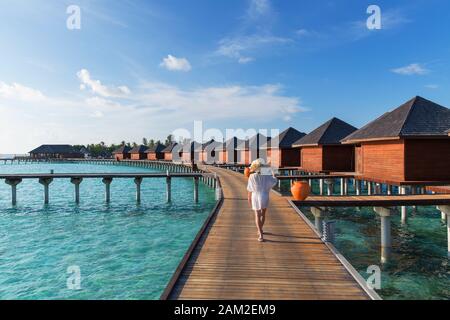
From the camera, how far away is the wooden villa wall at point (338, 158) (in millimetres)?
27500

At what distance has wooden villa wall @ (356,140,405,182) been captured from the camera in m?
17.0

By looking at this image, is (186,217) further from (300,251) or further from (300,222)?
(300,251)

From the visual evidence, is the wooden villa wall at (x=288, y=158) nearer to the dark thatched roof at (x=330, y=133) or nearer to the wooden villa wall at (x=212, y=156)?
the dark thatched roof at (x=330, y=133)

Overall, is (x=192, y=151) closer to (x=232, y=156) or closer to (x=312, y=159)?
(x=232, y=156)

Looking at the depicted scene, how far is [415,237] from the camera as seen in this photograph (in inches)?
586

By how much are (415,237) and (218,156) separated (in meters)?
49.2

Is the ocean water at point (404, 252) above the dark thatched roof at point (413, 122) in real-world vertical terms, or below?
below

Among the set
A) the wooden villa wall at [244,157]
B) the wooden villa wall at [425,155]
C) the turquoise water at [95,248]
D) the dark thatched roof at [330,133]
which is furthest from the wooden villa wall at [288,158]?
the wooden villa wall at [425,155]

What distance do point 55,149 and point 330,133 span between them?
127 m

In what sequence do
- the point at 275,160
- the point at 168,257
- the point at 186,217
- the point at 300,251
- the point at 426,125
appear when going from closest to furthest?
the point at 300,251 < the point at 168,257 < the point at 426,125 < the point at 186,217 < the point at 275,160

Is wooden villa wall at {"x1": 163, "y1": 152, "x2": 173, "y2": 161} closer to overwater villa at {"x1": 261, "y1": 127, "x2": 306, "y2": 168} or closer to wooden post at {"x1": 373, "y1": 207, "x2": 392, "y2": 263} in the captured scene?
overwater villa at {"x1": 261, "y1": 127, "x2": 306, "y2": 168}

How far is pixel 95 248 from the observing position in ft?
46.7

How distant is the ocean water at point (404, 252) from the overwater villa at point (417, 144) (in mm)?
2835
